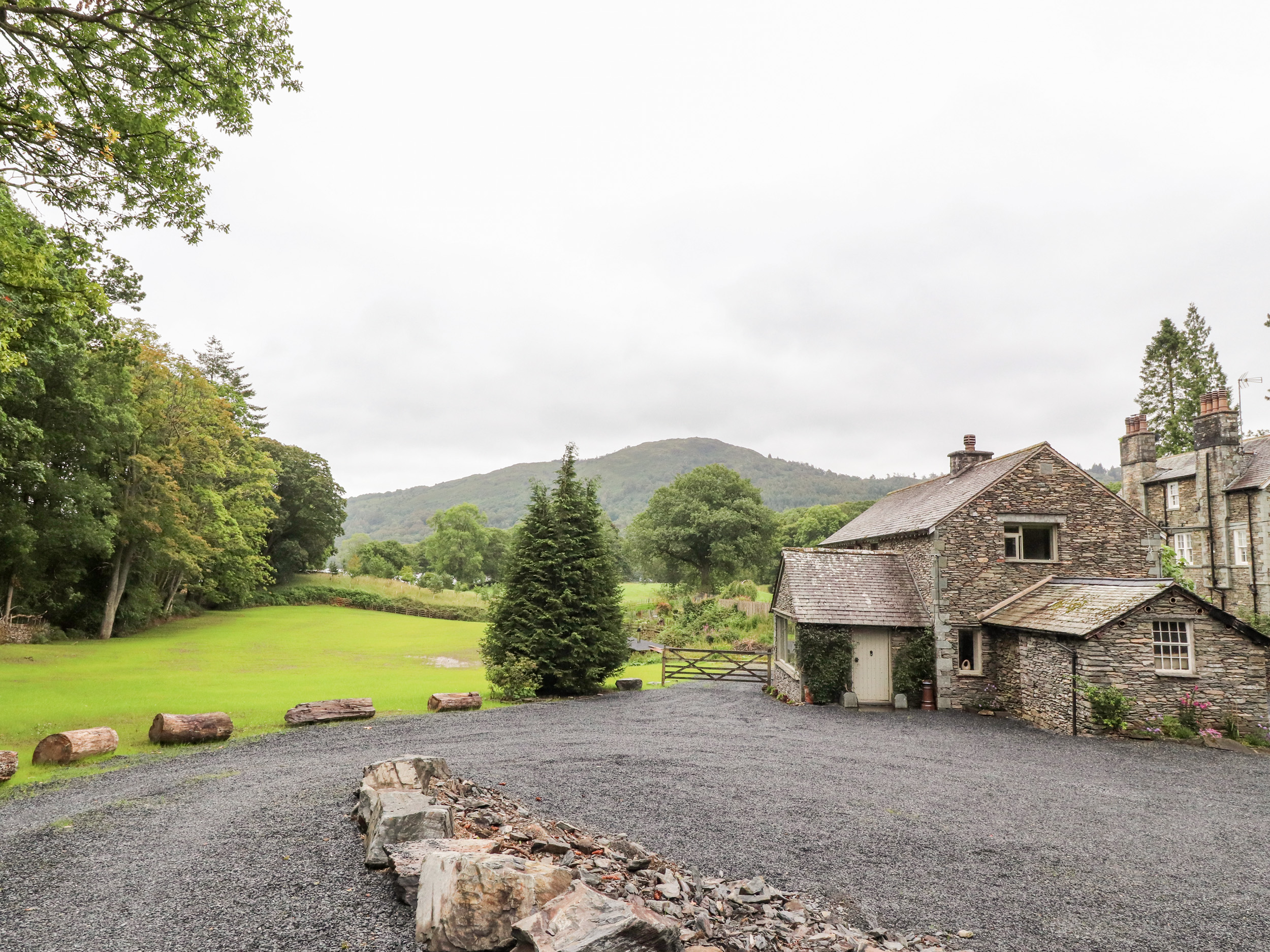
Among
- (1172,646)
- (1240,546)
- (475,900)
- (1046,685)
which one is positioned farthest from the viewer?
(1240,546)

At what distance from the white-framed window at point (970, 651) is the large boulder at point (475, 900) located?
19.5 m

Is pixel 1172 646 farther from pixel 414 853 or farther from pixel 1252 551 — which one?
pixel 1252 551

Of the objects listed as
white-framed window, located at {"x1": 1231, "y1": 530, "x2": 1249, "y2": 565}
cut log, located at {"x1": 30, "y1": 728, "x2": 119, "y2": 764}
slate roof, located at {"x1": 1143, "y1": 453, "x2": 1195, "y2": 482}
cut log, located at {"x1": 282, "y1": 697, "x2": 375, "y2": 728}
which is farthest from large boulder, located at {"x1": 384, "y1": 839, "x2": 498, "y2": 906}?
slate roof, located at {"x1": 1143, "y1": 453, "x2": 1195, "y2": 482}

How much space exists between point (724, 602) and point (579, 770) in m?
31.2

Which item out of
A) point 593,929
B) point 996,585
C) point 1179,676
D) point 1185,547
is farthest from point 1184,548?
point 593,929

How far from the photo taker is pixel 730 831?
9.20 meters

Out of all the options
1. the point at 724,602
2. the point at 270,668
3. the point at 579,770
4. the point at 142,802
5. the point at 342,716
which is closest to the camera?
the point at 142,802

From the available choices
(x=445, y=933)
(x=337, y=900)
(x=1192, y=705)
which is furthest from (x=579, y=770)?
(x=1192, y=705)

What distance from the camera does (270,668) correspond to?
2622 cm

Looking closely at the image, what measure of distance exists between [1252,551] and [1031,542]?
19230mm

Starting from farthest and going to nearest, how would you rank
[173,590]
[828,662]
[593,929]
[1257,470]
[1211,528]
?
1. [173,590]
2. [1211,528]
3. [1257,470]
4. [828,662]
5. [593,929]

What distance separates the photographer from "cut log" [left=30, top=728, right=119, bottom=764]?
12438 millimetres

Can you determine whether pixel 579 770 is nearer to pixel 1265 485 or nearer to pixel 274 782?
pixel 274 782

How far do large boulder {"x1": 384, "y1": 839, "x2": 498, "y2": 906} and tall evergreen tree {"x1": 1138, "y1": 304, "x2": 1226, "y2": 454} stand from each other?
53646mm
